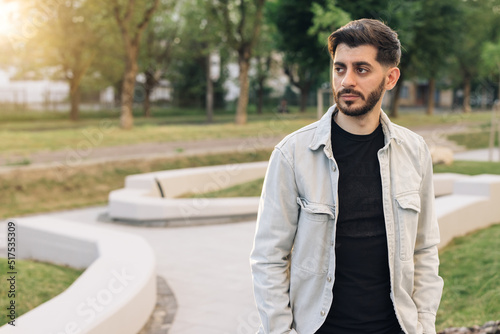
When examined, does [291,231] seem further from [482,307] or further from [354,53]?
[482,307]

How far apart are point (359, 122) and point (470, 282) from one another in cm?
451

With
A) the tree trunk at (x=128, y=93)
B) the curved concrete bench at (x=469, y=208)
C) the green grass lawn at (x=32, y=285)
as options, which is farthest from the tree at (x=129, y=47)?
the green grass lawn at (x=32, y=285)

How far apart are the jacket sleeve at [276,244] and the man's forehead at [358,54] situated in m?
0.45

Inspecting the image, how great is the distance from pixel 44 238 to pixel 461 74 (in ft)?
164

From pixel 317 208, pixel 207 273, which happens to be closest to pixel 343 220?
pixel 317 208

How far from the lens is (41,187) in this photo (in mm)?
14500

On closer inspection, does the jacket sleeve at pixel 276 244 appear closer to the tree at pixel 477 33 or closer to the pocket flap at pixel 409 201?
the pocket flap at pixel 409 201

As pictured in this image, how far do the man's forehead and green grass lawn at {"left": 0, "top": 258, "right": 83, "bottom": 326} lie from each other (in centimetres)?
397

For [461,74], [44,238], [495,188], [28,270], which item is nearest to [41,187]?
[44,238]

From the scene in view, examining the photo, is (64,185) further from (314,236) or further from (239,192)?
(314,236)

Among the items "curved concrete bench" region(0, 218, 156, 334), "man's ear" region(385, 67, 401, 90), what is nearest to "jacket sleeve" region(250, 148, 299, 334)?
"man's ear" region(385, 67, 401, 90)

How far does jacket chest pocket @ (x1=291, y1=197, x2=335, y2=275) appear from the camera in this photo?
2.47 meters

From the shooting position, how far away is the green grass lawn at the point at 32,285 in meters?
5.76

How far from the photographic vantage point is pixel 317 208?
2467 mm
